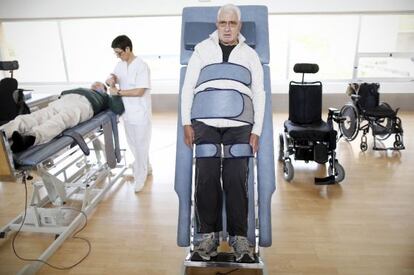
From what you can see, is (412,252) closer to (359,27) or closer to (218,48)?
(218,48)

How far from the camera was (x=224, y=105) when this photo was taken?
5.14 feet

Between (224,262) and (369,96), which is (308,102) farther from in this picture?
(224,262)

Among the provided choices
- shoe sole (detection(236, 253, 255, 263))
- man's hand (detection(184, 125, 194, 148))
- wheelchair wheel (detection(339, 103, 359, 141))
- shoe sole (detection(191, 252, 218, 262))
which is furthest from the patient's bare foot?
wheelchair wheel (detection(339, 103, 359, 141))

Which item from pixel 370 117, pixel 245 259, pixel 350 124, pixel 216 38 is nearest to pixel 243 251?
pixel 245 259

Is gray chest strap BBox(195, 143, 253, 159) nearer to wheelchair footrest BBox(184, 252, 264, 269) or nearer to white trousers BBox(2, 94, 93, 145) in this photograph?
wheelchair footrest BBox(184, 252, 264, 269)

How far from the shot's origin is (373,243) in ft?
6.59

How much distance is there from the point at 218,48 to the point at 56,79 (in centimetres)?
504

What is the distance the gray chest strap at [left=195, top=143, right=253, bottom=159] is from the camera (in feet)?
5.11

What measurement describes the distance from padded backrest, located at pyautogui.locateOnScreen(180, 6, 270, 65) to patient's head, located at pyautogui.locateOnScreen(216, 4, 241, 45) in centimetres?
13

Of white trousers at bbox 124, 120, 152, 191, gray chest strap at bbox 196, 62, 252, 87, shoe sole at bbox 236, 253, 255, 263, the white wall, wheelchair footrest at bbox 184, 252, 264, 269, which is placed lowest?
wheelchair footrest at bbox 184, 252, 264, 269

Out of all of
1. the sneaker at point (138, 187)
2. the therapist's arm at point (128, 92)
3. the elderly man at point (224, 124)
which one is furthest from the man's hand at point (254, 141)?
the sneaker at point (138, 187)

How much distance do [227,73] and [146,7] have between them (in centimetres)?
401

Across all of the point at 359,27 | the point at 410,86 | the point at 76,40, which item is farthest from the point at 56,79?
the point at 410,86

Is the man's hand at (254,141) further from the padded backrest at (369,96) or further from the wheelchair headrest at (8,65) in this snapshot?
the padded backrest at (369,96)
